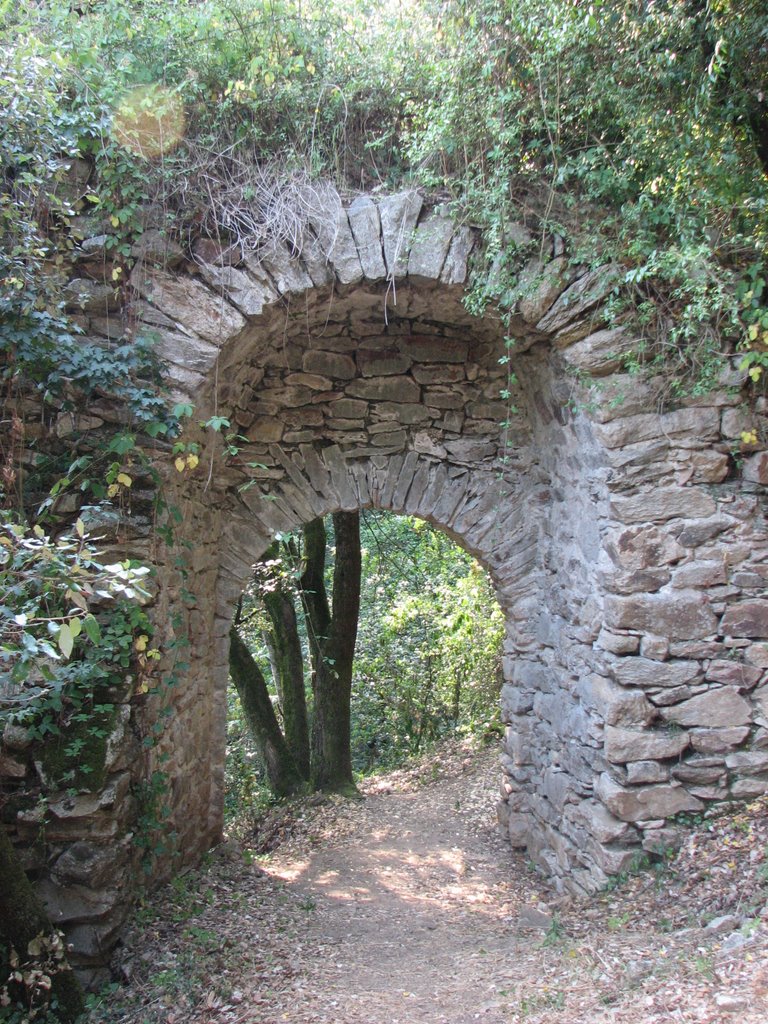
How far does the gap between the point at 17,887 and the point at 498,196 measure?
3202 mm

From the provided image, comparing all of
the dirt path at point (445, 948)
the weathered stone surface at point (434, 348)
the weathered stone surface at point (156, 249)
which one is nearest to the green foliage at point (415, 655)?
the dirt path at point (445, 948)

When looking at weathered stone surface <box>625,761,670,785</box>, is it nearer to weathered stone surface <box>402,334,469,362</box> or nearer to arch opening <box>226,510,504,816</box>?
weathered stone surface <box>402,334,469,362</box>

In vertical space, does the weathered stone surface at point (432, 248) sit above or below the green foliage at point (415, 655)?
above

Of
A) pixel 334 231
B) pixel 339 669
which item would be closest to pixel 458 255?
pixel 334 231

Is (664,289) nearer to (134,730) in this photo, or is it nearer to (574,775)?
(574,775)

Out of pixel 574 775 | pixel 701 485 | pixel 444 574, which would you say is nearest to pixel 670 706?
pixel 574 775

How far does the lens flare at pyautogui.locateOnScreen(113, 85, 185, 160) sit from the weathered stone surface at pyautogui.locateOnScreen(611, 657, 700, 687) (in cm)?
302

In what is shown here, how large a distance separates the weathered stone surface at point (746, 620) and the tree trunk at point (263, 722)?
4077 millimetres

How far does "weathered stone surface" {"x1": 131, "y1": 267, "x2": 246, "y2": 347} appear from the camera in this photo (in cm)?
329

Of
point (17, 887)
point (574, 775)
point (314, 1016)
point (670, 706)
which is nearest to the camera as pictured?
point (17, 887)

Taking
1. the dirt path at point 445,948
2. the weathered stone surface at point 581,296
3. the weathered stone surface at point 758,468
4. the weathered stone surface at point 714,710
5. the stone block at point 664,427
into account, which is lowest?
the dirt path at point 445,948

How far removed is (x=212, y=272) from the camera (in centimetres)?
335

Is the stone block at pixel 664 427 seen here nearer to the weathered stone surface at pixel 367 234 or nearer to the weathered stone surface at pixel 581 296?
the weathered stone surface at pixel 581 296

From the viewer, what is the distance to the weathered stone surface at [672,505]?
11.0 ft
